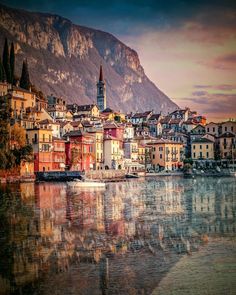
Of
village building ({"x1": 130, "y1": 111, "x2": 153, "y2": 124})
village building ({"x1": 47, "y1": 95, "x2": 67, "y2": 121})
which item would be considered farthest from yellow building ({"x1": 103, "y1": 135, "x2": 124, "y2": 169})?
village building ({"x1": 130, "y1": 111, "x2": 153, "y2": 124})

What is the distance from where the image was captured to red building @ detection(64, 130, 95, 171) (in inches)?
3078

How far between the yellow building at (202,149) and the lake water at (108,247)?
240ft

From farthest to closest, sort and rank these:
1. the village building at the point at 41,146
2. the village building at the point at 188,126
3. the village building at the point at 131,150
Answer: the village building at the point at 188,126, the village building at the point at 131,150, the village building at the point at 41,146

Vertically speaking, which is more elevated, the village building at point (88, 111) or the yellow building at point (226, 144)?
the village building at point (88, 111)

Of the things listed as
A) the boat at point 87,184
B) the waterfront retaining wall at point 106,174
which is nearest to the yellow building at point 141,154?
the waterfront retaining wall at point 106,174

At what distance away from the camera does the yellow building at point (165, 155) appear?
100 m

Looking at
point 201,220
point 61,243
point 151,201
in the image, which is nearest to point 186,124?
point 151,201

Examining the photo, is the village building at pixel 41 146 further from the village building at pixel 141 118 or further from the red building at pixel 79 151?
the village building at pixel 141 118

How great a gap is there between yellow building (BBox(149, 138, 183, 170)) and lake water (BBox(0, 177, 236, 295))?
68.2 m

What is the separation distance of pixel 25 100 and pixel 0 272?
232ft

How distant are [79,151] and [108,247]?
202 feet

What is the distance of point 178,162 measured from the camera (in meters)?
103

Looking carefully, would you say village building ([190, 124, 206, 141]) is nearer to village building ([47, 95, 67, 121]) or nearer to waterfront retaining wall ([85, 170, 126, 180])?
village building ([47, 95, 67, 121])

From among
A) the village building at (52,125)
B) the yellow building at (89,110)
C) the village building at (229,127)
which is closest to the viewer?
the village building at (52,125)
